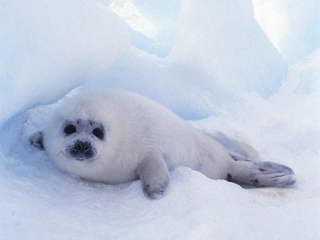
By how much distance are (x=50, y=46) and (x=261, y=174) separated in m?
1.76

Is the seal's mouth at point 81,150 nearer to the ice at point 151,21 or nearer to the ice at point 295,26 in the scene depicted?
the ice at point 151,21

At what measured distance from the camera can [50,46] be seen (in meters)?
3.73

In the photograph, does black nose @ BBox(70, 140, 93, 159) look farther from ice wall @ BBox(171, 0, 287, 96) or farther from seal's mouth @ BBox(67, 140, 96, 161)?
ice wall @ BBox(171, 0, 287, 96)

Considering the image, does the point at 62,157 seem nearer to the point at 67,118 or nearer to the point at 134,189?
the point at 67,118

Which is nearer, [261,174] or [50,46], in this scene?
[50,46]

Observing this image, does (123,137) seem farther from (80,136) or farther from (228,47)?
(228,47)

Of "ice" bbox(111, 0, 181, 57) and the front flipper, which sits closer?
the front flipper

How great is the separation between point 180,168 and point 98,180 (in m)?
0.55

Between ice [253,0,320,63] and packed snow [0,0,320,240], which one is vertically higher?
ice [253,0,320,63]

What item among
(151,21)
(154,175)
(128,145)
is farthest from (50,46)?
(151,21)

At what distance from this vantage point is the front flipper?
10.5ft

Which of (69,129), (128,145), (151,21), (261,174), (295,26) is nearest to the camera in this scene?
(69,129)

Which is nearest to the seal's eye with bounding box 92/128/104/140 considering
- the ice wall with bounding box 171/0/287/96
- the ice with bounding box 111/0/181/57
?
the ice wall with bounding box 171/0/287/96

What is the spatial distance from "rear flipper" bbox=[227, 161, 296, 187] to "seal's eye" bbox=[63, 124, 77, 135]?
1.36m
